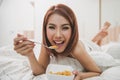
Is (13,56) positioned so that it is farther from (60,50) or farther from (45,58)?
(60,50)

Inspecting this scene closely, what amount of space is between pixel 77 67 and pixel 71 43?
0.38ft

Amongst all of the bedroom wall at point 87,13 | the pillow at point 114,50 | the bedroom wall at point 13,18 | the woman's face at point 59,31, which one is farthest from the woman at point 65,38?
the bedroom wall at point 13,18

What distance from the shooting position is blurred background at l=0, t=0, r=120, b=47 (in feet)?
4.23

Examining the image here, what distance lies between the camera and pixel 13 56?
135cm

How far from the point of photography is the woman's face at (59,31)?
0.99m

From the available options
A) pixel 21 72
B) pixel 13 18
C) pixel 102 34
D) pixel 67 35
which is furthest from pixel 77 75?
pixel 13 18

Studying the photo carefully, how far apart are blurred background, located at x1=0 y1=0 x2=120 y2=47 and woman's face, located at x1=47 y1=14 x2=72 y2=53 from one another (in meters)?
0.28

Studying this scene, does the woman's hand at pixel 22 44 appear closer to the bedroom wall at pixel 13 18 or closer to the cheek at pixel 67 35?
the cheek at pixel 67 35

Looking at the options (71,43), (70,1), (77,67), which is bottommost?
(77,67)

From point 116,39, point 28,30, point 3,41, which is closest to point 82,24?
point 116,39

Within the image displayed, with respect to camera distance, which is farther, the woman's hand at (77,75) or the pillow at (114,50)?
the pillow at (114,50)

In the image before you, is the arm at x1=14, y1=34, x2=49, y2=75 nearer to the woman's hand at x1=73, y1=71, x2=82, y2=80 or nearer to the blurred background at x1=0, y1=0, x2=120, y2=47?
the woman's hand at x1=73, y1=71, x2=82, y2=80

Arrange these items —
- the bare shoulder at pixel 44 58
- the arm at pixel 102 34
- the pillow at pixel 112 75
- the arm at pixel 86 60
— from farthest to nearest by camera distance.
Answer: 1. the arm at pixel 102 34
2. the bare shoulder at pixel 44 58
3. the arm at pixel 86 60
4. the pillow at pixel 112 75

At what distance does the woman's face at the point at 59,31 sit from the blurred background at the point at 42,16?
28 centimetres
